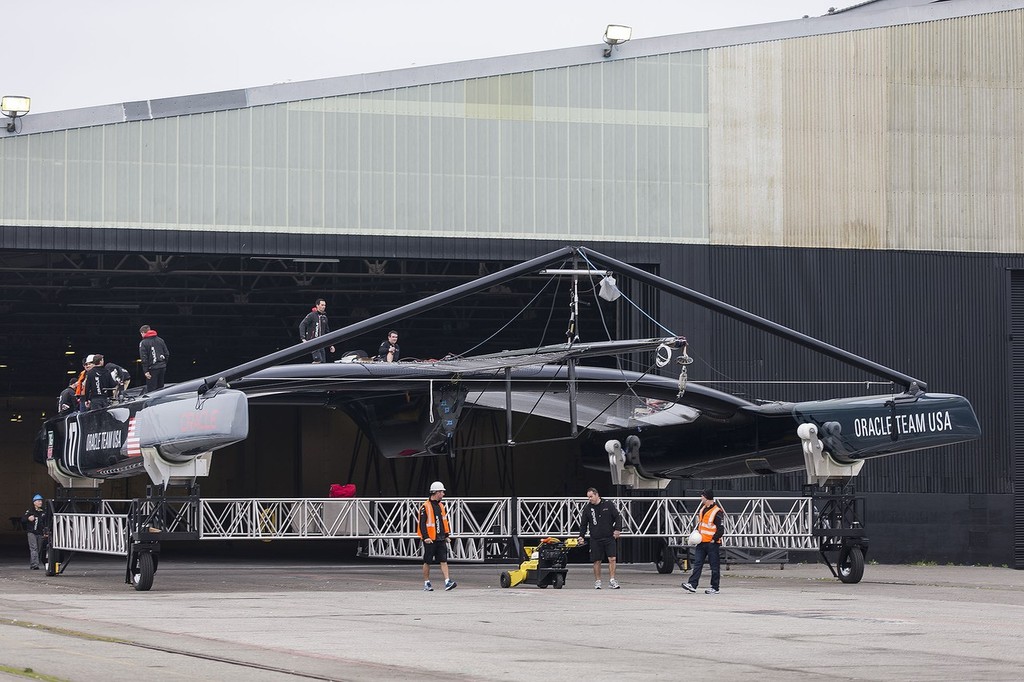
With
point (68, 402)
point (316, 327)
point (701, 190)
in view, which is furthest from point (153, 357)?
point (701, 190)

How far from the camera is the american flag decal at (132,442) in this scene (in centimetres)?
2473

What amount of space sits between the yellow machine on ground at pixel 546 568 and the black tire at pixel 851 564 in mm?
5427

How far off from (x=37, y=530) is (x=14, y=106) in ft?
33.2

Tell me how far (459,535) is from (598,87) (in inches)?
516

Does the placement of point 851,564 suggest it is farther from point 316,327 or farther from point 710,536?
point 316,327

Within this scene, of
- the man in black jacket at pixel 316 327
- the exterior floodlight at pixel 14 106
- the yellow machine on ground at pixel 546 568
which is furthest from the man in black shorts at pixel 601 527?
the exterior floodlight at pixel 14 106

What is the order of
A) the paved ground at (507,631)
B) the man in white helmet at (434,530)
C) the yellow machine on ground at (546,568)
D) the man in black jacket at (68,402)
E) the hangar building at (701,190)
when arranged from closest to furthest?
1. the paved ground at (507,631)
2. the man in white helmet at (434,530)
3. the yellow machine on ground at (546,568)
4. the man in black jacket at (68,402)
5. the hangar building at (701,190)

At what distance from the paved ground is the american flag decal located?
8.29 ft

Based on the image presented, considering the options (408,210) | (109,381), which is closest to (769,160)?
(408,210)

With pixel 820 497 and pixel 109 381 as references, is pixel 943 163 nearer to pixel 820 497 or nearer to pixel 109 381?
pixel 820 497

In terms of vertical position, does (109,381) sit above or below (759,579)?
above

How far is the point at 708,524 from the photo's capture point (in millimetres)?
22062

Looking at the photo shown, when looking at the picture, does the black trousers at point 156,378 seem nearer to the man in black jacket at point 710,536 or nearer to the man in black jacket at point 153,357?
the man in black jacket at point 153,357

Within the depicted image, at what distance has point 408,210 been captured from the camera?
107 ft
